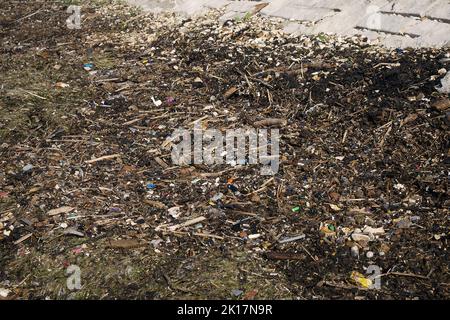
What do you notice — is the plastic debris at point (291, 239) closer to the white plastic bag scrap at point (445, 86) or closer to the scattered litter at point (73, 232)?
the scattered litter at point (73, 232)

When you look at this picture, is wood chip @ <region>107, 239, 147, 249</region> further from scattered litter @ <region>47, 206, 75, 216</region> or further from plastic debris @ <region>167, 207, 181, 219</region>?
scattered litter @ <region>47, 206, 75, 216</region>

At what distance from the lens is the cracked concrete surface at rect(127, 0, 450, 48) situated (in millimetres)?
5445

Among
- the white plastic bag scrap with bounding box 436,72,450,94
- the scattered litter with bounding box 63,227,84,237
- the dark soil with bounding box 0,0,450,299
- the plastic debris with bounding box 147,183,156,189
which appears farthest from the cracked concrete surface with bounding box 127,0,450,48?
the scattered litter with bounding box 63,227,84,237

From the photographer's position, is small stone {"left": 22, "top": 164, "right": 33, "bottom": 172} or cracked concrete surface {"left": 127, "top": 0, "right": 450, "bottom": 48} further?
cracked concrete surface {"left": 127, "top": 0, "right": 450, "bottom": 48}

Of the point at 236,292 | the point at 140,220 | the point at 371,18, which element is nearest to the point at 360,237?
the point at 236,292

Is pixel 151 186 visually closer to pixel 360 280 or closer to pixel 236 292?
pixel 236 292

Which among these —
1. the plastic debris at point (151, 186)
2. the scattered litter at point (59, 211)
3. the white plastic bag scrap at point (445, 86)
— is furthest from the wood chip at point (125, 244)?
the white plastic bag scrap at point (445, 86)

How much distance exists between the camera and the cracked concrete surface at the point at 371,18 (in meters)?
5.45

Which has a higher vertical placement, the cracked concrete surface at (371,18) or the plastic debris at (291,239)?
the cracked concrete surface at (371,18)

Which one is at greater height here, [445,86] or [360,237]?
[445,86]

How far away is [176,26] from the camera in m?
6.99

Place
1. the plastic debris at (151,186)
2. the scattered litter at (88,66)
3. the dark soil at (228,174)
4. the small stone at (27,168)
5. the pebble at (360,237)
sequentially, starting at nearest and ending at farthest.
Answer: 1. the dark soil at (228,174)
2. the pebble at (360,237)
3. the plastic debris at (151,186)
4. the small stone at (27,168)
5. the scattered litter at (88,66)

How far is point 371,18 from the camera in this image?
588cm

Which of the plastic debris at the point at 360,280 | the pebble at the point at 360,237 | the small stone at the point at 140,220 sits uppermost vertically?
the pebble at the point at 360,237
